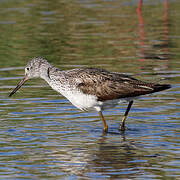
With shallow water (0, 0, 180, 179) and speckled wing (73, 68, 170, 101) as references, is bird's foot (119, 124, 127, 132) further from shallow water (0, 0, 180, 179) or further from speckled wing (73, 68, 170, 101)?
speckled wing (73, 68, 170, 101)

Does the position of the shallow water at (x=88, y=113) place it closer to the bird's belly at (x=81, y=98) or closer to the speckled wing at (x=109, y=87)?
the bird's belly at (x=81, y=98)

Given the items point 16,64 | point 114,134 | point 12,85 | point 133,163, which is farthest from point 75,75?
point 16,64

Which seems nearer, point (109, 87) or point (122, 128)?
point (109, 87)

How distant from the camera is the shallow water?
985 cm

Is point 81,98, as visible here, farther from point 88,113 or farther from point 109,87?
point 88,113

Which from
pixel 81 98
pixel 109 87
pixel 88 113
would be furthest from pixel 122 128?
pixel 88 113

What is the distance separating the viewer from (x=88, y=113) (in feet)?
43.5

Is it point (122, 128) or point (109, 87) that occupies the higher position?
point (109, 87)

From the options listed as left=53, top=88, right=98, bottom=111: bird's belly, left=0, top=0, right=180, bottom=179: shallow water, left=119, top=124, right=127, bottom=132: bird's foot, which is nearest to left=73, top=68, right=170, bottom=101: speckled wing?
left=53, top=88, right=98, bottom=111: bird's belly

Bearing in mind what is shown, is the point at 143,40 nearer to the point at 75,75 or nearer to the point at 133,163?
the point at 75,75

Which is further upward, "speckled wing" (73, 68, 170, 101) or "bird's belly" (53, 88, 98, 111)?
"speckled wing" (73, 68, 170, 101)

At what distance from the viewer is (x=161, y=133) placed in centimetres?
1138

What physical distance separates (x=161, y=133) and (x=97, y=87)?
4.91 feet

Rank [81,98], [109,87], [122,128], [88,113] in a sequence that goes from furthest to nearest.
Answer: [88,113] → [122,128] → [109,87] → [81,98]
